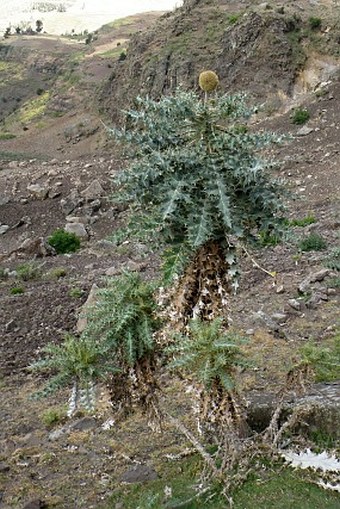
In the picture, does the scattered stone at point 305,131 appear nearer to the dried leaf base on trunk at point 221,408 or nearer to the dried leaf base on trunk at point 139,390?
the dried leaf base on trunk at point 139,390

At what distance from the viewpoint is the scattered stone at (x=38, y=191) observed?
22.2m

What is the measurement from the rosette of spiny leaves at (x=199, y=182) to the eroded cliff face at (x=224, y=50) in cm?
2053

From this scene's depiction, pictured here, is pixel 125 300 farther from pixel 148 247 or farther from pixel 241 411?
pixel 241 411

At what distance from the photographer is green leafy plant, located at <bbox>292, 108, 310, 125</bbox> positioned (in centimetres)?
2256

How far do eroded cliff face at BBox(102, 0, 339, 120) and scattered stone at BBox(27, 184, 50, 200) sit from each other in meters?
8.79

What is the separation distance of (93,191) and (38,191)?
233cm

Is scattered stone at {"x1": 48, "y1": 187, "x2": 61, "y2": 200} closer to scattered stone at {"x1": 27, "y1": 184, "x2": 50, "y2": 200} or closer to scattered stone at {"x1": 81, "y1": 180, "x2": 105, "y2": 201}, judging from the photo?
scattered stone at {"x1": 27, "y1": 184, "x2": 50, "y2": 200}

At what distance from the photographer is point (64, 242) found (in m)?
17.1

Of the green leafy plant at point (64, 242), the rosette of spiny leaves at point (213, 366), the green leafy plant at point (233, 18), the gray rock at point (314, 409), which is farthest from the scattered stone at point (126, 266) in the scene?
the green leafy plant at point (233, 18)

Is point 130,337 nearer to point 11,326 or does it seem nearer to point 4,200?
point 11,326

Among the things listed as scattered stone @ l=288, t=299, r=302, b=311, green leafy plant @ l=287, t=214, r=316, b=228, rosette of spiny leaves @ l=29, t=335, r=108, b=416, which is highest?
rosette of spiny leaves @ l=29, t=335, r=108, b=416

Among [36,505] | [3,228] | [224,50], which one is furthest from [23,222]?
[36,505]

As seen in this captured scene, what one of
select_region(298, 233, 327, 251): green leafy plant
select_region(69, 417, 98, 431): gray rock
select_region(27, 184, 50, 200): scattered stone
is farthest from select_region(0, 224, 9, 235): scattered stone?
select_region(69, 417, 98, 431): gray rock

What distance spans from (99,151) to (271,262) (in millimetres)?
21261
